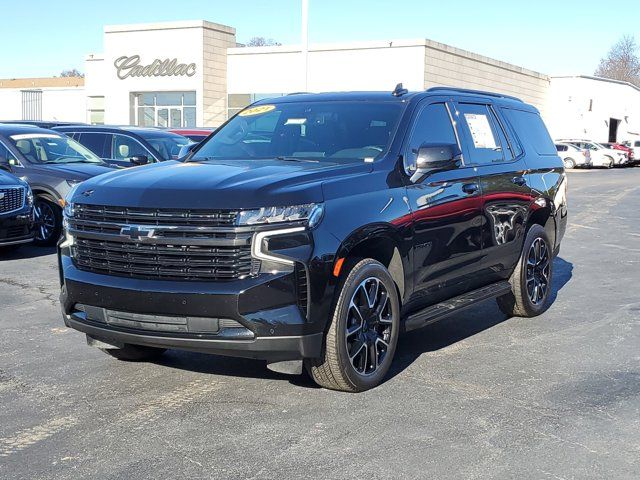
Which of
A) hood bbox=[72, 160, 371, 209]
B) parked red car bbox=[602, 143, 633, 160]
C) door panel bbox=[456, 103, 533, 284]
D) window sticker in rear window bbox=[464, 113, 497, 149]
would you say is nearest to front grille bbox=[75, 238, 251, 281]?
hood bbox=[72, 160, 371, 209]

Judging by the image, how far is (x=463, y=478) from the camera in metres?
4.09

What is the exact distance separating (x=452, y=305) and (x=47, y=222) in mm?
7859

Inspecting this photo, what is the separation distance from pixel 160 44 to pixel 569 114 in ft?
103

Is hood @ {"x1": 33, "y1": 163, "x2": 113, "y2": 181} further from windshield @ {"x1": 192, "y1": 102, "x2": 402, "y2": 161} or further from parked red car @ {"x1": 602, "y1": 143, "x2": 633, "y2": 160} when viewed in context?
parked red car @ {"x1": 602, "y1": 143, "x2": 633, "y2": 160}

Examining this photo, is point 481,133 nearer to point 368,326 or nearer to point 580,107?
point 368,326

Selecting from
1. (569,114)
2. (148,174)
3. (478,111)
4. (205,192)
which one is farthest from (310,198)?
(569,114)

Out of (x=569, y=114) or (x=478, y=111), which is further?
(x=569, y=114)

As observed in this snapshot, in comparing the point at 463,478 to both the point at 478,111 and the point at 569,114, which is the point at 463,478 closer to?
the point at 478,111

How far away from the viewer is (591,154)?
166 ft

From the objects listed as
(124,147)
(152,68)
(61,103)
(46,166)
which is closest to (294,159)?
(46,166)

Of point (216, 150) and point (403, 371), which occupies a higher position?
point (216, 150)

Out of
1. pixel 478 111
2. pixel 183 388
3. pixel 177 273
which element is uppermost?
pixel 478 111

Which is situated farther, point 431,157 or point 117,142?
point 117,142

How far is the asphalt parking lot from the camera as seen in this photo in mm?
4258
